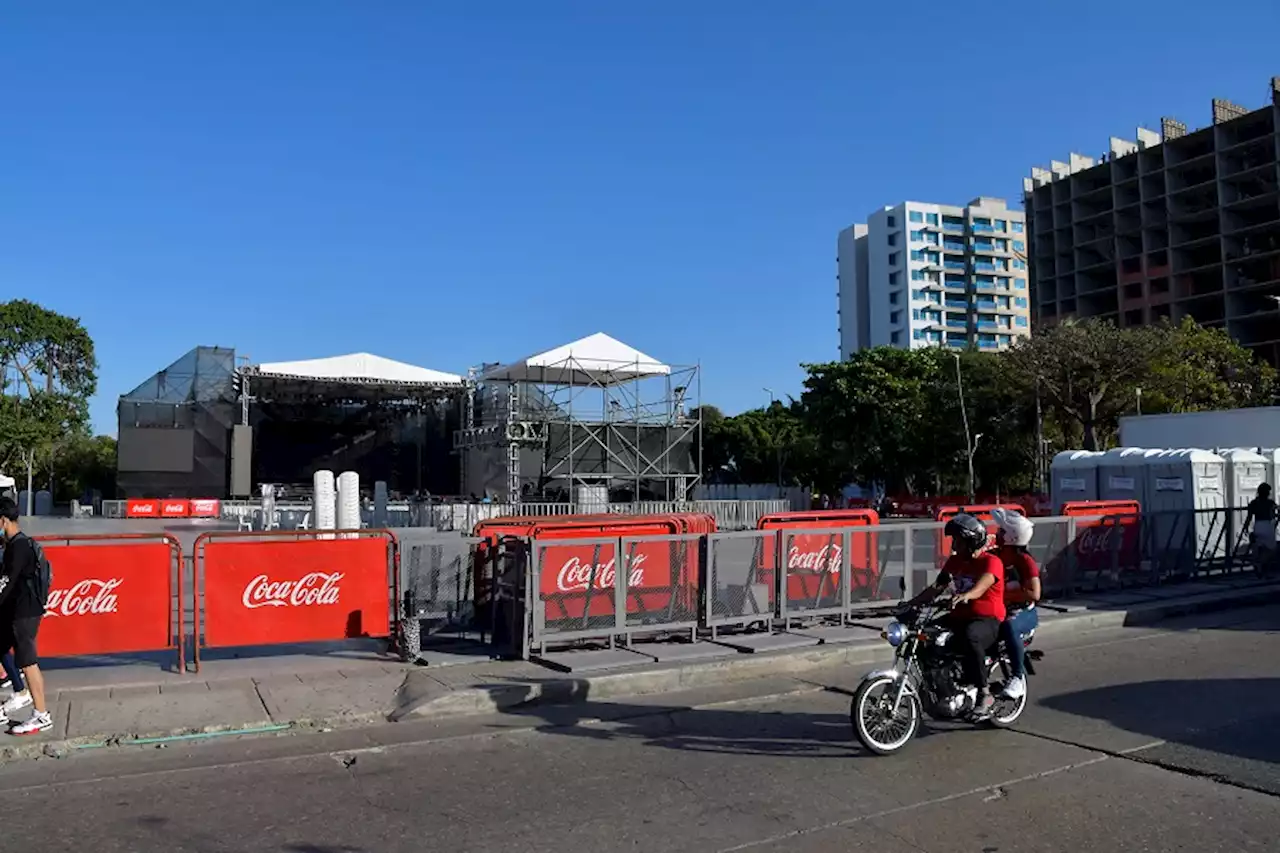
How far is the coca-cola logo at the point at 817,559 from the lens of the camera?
37.9 feet

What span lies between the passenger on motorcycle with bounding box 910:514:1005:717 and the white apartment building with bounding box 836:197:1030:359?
113 metres

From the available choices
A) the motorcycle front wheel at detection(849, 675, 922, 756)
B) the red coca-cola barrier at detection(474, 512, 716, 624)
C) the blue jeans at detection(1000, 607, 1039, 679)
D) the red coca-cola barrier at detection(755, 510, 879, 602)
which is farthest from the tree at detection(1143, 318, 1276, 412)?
the motorcycle front wheel at detection(849, 675, 922, 756)

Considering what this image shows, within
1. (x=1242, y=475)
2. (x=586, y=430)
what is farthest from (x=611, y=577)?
(x=586, y=430)

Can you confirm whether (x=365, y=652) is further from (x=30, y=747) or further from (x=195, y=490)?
(x=195, y=490)

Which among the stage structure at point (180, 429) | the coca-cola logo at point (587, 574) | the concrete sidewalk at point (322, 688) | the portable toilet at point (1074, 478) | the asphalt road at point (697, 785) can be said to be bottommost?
the asphalt road at point (697, 785)

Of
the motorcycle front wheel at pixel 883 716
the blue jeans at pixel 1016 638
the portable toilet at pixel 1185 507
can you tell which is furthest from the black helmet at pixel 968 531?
the portable toilet at pixel 1185 507

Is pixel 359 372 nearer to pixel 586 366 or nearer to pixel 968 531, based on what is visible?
pixel 586 366

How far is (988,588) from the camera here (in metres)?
7.01

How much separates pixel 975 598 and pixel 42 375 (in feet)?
208

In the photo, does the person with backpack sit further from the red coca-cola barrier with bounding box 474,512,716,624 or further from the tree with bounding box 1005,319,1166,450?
the tree with bounding box 1005,319,1166,450

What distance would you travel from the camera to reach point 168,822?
5547mm

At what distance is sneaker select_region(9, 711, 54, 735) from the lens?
23.5 feet

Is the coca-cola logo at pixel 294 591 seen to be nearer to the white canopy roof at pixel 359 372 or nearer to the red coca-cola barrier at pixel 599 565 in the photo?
the red coca-cola barrier at pixel 599 565

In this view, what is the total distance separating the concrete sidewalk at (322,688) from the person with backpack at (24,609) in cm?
20
